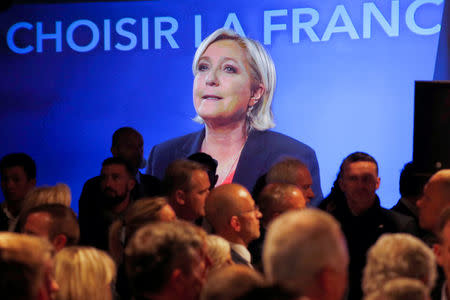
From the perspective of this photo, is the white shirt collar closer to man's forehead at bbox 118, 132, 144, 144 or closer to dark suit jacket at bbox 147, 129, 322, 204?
man's forehead at bbox 118, 132, 144, 144

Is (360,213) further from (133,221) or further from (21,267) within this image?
(21,267)

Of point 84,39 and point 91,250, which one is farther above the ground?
point 84,39

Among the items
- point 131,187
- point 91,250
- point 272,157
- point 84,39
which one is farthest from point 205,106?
point 91,250

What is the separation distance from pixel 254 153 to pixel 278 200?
2.47 meters

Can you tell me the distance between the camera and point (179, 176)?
484cm

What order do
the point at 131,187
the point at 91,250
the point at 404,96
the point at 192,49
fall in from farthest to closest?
the point at 192,49, the point at 404,96, the point at 131,187, the point at 91,250

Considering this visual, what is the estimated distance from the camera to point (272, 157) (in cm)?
695

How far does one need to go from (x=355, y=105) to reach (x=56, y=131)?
9.03ft

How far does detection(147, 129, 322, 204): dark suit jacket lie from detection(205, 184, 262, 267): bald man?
2503 mm

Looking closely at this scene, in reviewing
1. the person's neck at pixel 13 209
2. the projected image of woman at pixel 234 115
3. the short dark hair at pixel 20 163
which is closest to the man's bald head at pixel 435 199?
the projected image of woman at pixel 234 115

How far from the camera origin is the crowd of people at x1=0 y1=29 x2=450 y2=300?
2293 mm

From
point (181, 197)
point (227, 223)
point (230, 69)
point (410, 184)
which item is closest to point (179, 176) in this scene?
point (181, 197)

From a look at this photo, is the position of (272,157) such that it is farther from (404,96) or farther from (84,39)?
(84,39)

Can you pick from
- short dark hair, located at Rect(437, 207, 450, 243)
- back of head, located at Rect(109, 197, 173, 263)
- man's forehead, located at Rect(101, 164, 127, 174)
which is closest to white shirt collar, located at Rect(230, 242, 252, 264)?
back of head, located at Rect(109, 197, 173, 263)
